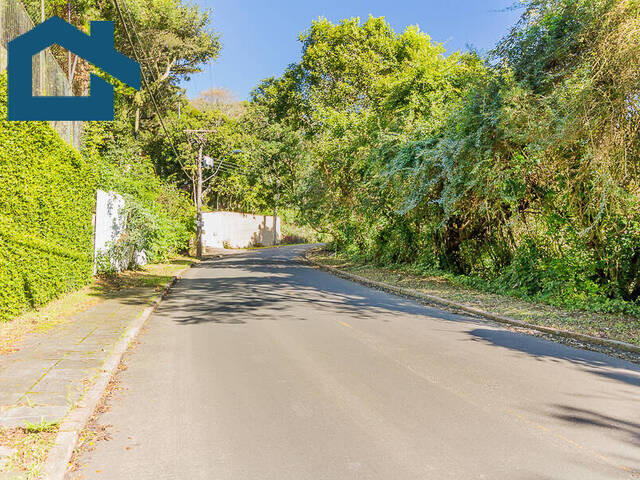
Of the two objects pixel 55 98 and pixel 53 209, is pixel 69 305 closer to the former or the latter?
pixel 53 209

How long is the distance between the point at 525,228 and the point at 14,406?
1347 centimetres

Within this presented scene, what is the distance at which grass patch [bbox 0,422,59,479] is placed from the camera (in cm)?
357

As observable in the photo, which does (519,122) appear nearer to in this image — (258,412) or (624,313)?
(624,313)

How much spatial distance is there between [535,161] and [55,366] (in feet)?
36.5

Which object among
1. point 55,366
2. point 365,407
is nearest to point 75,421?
point 55,366

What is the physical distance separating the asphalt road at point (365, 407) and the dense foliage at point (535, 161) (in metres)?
3.88

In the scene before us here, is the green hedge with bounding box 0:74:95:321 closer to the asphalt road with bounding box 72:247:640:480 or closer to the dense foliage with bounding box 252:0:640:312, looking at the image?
the asphalt road with bounding box 72:247:640:480

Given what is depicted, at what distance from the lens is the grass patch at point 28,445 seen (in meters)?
3.57

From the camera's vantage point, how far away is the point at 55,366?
6043mm

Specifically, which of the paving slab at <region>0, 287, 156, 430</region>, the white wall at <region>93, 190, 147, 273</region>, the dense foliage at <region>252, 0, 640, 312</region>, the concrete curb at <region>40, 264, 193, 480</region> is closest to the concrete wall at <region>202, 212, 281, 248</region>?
the dense foliage at <region>252, 0, 640, 312</region>

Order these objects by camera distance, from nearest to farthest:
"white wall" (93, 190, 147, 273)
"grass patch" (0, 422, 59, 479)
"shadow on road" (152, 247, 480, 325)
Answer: "grass patch" (0, 422, 59, 479)
"shadow on road" (152, 247, 480, 325)
"white wall" (93, 190, 147, 273)

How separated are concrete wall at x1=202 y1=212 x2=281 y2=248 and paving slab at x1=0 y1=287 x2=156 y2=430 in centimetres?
3448

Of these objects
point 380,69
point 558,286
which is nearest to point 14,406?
point 558,286

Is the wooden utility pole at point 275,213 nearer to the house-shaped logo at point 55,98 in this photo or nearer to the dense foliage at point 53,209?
the dense foliage at point 53,209
